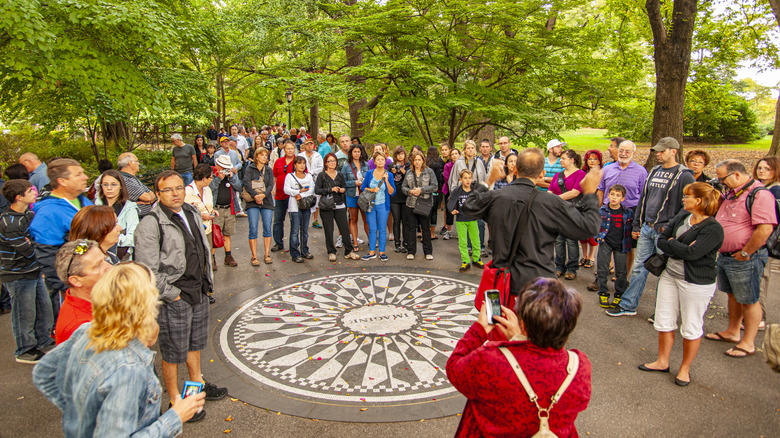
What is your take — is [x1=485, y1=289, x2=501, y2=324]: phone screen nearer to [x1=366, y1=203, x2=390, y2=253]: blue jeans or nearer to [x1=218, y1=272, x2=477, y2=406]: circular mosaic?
[x1=218, y1=272, x2=477, y2=406]: circular mosaic

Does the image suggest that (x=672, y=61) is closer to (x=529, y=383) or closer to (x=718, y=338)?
(x=718, y=338)

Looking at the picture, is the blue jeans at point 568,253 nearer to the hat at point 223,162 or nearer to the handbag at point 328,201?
the handbag at point 328,201

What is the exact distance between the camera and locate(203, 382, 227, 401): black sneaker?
417cm

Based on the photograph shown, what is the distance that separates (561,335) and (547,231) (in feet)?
5.75

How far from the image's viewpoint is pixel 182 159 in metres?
12.2

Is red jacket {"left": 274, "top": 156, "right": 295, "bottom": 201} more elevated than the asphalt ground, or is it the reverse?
red jacket {"left": 274, "top": 156, "right": 295, "bottom": 201}

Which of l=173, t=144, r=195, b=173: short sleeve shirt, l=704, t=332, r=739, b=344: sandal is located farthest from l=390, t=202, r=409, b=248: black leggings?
l=173, t=144, r=195, b=173: short sleeve shirt

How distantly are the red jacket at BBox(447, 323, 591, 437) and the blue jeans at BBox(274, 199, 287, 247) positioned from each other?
7062 millimetres

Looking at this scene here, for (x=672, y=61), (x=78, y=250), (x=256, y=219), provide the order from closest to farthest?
(x=78, y=250) < (x=256, y=219) < (x=672, y=61)

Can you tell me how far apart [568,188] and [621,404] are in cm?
355

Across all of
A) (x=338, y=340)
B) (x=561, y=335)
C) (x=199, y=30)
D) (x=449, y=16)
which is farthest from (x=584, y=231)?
(x=199, y=30)

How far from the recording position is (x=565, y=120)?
12.0 metres

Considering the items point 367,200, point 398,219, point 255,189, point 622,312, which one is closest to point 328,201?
point 367,200

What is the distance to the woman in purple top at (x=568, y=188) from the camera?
6.74m
